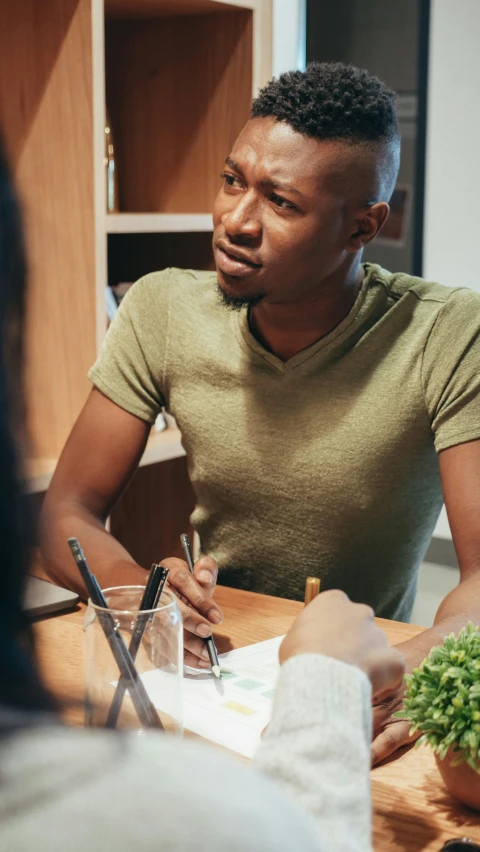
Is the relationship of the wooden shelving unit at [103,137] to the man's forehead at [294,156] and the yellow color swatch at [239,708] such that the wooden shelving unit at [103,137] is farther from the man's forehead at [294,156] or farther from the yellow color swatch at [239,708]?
the yellow color swatch at [239,708]

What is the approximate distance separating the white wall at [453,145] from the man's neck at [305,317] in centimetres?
177

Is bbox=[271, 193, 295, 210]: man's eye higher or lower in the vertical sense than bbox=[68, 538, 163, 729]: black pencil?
higher

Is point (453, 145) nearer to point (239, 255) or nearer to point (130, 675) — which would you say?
point (239, 255)

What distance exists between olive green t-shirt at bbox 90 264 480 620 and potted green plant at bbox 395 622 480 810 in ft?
2.19

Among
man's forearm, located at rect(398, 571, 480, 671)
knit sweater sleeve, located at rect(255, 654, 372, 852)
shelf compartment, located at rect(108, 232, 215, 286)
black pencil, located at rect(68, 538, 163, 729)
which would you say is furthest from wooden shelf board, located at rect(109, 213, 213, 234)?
knit sweater sleeve, located at rect(255, 654, 372, 852)

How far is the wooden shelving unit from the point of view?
76.2 inches

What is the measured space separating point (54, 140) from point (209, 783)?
1710 mm

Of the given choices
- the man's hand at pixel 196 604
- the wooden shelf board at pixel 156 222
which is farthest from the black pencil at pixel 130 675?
the wooden shelf board at pixel 156 222

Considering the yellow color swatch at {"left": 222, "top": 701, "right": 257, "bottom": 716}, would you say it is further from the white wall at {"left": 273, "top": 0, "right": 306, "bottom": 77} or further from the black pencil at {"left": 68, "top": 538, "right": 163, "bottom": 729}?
the white wall at {"left": 273, "top": 0, "right": 306, "bottom": 77}

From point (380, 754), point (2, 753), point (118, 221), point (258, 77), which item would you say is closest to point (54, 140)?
point (118, 221)

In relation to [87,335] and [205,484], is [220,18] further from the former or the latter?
[205,484]

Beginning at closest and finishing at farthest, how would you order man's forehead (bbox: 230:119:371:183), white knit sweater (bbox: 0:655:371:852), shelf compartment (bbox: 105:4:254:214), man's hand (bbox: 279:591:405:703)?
1. white knit sweater (bbox: 0:655:371:852)
2. man's hand (bbox: 279:591:405:703)
3. man's forehead (bbox: 230:119:371:183)
4. shelf compartment (bbox: 105:4:254:214)

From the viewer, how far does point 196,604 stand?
1.25 meters

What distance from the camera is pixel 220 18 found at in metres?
2.30
